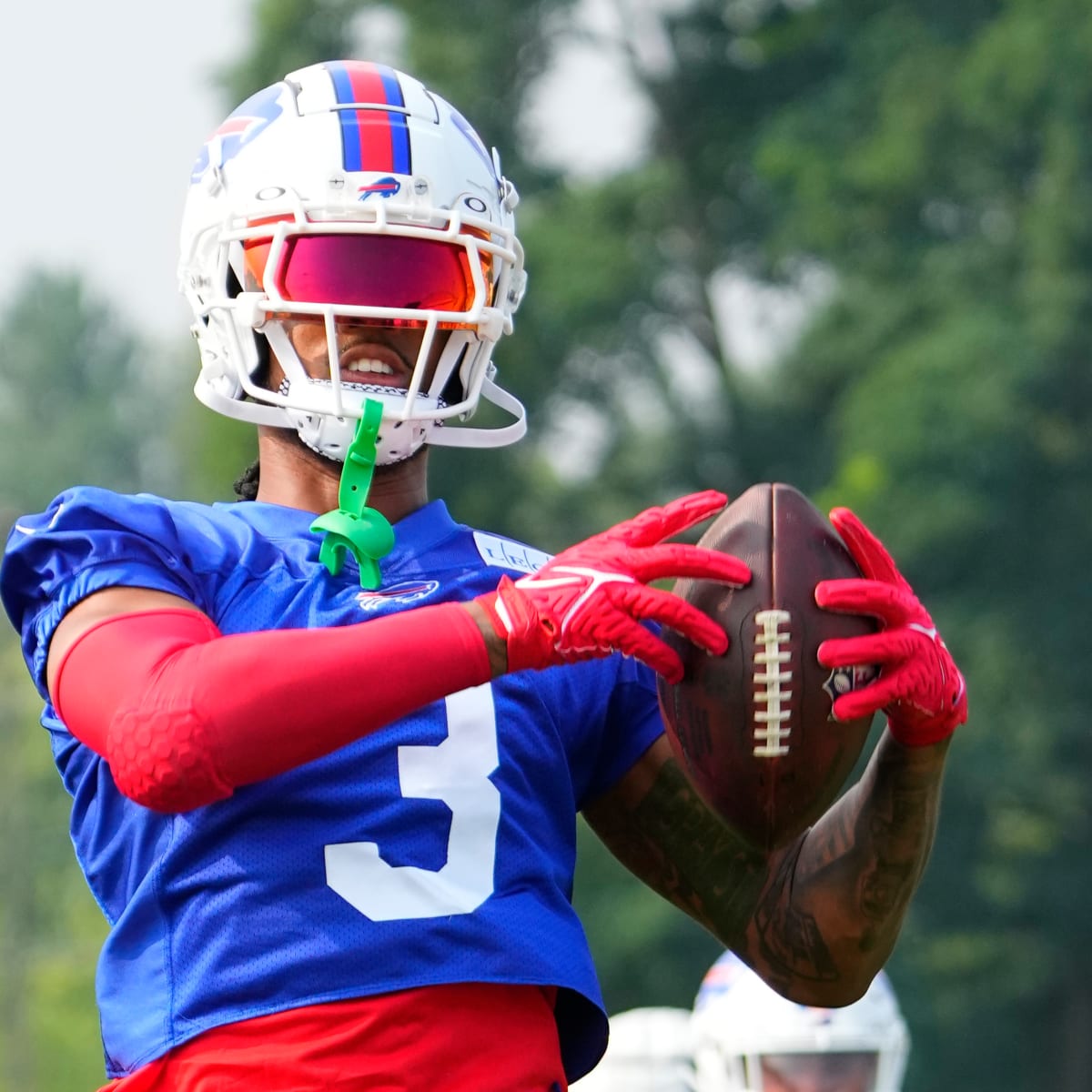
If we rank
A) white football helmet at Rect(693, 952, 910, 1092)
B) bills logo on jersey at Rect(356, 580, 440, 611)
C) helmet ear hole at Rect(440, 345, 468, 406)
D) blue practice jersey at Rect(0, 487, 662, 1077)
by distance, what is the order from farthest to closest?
1. white football helmet at Rect(693, 952, 910, 1092)
2. helmet ear hole at Rect(440, 345, 468, 406)
3. bills logo on jersey at Rect(356, 580, 440, 611)
4. blue practice jersey at Rect(0, 487, 662, 1077)

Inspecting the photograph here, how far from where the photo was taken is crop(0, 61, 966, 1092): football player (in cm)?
240

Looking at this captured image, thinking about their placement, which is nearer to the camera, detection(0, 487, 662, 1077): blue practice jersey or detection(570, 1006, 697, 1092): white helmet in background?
detection(0, 487, 662, 1077): blue practice jersey

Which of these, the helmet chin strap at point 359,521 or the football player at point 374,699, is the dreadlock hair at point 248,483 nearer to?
the football player at point 374,699

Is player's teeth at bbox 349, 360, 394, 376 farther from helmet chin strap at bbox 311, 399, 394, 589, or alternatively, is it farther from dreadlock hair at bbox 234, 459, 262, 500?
dreadlock hair at bbox 234, 459, 262, 500

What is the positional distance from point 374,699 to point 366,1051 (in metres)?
0.40

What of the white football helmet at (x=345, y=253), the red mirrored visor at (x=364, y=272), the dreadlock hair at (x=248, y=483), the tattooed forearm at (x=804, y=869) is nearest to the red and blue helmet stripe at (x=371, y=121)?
the white football helmet at (x=345, y=253)

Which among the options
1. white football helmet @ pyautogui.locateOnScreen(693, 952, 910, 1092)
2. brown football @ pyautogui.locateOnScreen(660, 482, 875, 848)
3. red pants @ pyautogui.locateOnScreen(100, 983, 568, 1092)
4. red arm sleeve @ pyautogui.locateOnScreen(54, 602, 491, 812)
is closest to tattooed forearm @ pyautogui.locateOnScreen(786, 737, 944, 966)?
brown football @ pyautogui.locateOnScreen(660, 482, 875, 848)

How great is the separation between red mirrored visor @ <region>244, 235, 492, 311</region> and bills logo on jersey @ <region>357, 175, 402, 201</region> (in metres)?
0.06

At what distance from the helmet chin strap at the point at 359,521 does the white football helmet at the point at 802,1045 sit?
2725mm

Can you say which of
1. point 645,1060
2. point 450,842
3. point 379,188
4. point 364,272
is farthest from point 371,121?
point 645,1060

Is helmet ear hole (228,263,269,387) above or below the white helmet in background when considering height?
above

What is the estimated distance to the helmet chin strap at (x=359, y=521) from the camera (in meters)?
2.70

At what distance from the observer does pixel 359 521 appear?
271 cm

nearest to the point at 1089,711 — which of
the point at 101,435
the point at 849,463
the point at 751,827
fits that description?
the point at 849,463
